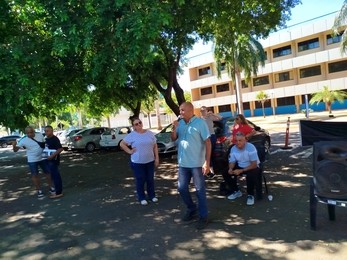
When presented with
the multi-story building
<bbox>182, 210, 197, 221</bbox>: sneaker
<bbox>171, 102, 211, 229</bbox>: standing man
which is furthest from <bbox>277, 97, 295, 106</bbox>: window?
<bbox>171, 102, 211, 229</bbox>: standing man

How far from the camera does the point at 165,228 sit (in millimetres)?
5340

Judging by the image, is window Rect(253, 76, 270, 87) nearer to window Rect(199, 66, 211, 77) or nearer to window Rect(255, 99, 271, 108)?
window Rect(255, 99, 271, 108)

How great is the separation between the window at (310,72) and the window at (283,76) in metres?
1.66

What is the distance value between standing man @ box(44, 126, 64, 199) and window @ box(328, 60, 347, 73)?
140ft

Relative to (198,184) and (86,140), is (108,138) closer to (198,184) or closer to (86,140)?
(86,140)

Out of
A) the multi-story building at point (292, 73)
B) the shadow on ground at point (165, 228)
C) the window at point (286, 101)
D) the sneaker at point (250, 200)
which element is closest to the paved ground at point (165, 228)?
the shadow on ground at point (165, 228)

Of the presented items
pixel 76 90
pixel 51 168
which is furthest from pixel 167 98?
pixel 51 168

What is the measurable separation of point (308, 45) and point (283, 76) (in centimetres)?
549

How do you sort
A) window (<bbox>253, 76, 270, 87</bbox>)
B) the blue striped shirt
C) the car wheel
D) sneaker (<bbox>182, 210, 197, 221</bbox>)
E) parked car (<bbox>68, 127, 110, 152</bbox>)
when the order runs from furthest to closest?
window (<bbox>253, 76, 270, 87</bbox>) → the car wheel → parked car (<bbox>68, 127, 110, 152</bbox>) → sneaker (<bbox>182, 210, 197, 221</bbox>) → the blue striped shirt

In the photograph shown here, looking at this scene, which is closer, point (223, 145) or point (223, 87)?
point (223, 145)

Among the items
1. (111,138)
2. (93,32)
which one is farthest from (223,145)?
(111,138)

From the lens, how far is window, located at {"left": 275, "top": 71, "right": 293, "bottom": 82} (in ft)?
160

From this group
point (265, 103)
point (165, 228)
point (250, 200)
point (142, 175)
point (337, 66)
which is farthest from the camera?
point (265, 103)

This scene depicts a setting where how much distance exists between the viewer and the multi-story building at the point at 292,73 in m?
43.4
